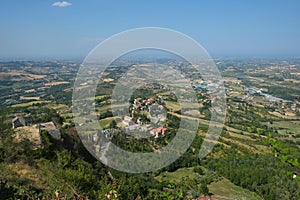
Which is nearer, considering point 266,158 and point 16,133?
point 16,133

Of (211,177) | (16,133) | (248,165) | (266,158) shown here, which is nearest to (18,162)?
(16,133)

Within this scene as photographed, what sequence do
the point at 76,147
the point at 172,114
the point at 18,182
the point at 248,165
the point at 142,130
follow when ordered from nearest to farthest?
the point at 18,182 → the point at 76,147 → the point at 142,130 → the point at 248,165 → the point at 172,114

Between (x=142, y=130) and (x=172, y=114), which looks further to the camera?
(x=172, y=114)

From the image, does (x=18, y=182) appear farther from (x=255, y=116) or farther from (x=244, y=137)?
(x=255, y=116)

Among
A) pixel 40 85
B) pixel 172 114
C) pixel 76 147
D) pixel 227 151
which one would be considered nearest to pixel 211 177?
pixel 227 151

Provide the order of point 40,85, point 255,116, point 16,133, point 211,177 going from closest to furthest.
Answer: point 16,133 < point 211,177 < point 255,116 < point 40,85

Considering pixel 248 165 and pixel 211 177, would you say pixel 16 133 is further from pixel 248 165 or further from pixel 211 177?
pixel 248 165

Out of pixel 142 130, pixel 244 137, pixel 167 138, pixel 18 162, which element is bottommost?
pixel 244 137

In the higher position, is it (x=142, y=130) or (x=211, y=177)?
(x=142, y=130)

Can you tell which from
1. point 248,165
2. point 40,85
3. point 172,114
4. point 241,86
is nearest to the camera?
point 248,165
